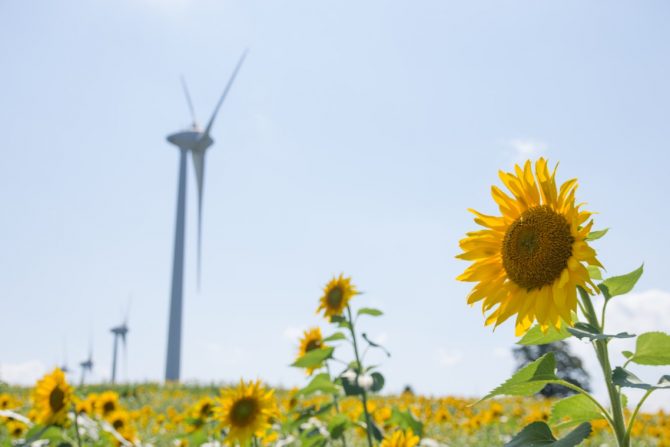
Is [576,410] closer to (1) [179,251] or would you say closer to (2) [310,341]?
(2) [310,341]

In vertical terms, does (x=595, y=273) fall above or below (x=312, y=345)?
below

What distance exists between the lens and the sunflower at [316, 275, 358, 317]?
5.76 metres

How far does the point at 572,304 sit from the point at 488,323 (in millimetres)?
445

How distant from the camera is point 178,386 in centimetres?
2270

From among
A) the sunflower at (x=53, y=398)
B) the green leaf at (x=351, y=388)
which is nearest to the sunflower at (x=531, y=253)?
the green leaf at (x=351, y=388)

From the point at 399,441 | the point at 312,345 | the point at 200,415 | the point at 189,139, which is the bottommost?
the point at 399,441

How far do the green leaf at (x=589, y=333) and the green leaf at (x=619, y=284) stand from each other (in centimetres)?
20

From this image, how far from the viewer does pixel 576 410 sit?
2.29m

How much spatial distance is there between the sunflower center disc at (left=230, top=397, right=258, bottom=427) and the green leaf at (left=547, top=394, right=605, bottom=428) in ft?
11.6

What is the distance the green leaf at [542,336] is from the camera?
2.17 meters

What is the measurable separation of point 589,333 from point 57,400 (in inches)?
202

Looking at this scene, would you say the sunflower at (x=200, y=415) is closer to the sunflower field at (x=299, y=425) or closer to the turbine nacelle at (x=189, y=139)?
the sunflower field at (x=299, y=425)

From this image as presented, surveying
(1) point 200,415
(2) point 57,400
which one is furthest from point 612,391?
(1) point 200,415

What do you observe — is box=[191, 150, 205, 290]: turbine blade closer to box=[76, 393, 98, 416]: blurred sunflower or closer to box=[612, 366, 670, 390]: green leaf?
box=[76, 393, 98, 416]: blurred sunflower
